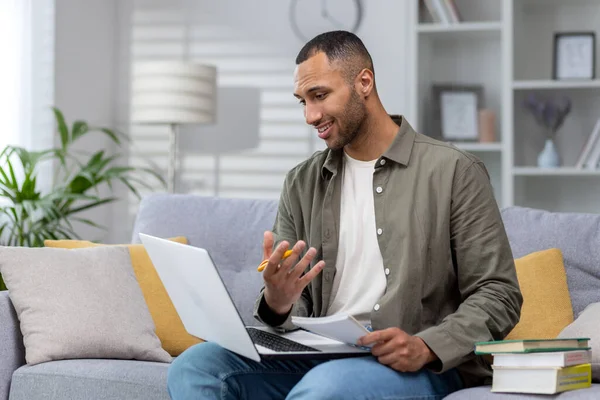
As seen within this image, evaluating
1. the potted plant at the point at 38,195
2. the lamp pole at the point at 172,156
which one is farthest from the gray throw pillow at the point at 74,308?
the lamp pole at the point at 172,156

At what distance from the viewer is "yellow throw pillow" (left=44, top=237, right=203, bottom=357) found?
8.50 feet

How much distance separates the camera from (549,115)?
4.09m

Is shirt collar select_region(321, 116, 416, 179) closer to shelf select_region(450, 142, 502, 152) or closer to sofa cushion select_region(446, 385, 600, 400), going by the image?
sofa cushion select_region(446, 385, 600, 400)

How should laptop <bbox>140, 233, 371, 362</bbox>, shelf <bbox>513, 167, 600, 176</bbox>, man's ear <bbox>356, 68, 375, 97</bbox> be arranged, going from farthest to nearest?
shelf <bbox>513, 167, 600, 176</bbox>, man's ear <bbox>356, 68, 375, 97</bbox>, laptop <bbox>140, 233, 371, 362</bbox>

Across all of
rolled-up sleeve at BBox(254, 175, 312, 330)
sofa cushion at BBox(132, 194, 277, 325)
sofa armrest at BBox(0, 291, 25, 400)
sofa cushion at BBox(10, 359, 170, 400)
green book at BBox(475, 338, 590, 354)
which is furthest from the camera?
sofa cushion at BBox(132, 194, 277, 325)

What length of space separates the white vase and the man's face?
2322 millimetres

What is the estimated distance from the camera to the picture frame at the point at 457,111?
4164mm

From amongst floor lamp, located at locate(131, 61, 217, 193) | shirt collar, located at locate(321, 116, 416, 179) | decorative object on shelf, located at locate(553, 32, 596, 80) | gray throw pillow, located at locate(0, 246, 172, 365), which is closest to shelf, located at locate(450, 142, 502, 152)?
decorative object on shelf, located at locate(553, 32, 596, 80)

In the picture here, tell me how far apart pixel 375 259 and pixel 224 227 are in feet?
3.20

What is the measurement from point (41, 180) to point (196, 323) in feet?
8.29

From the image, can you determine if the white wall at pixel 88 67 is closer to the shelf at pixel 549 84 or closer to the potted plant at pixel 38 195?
the potted plant at pixel 38 195

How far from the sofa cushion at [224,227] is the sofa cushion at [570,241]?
2.40 feet

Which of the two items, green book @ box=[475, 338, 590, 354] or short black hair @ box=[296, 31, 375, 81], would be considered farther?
short black hair @ box=[296, 31, 375, 81]

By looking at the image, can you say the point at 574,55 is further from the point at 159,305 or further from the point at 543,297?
the point at 159,305
